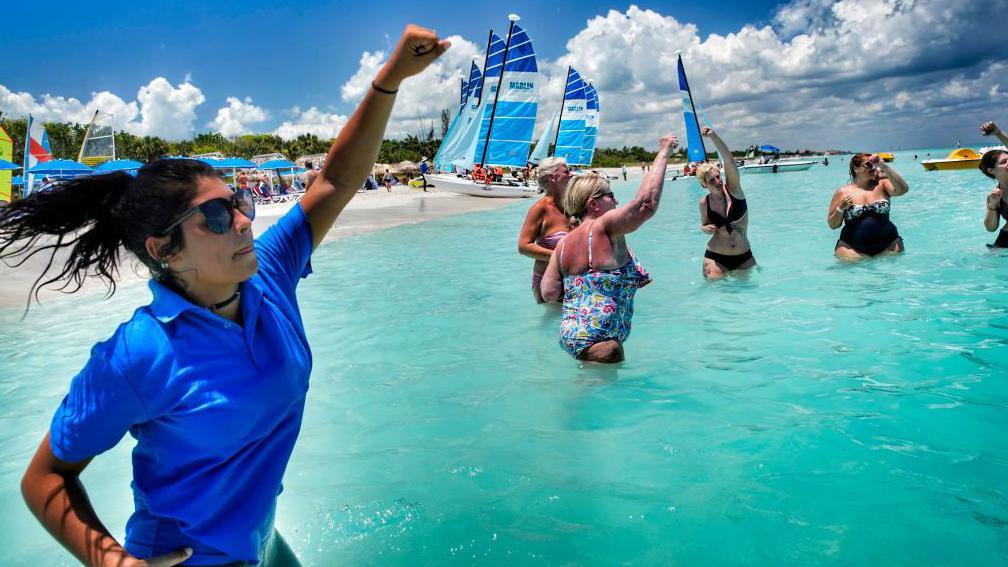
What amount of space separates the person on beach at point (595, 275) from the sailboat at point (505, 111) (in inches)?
1217

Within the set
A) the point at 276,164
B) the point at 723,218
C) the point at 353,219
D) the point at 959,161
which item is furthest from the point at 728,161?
the point at 276,164

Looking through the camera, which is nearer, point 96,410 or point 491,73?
point 96,410

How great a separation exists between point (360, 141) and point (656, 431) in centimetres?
268

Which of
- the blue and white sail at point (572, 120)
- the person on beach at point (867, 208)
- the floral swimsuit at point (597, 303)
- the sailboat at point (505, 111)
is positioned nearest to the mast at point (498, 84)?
the sailboat at point (505, 111)

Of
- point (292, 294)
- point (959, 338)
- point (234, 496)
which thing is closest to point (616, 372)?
point (959, 338)

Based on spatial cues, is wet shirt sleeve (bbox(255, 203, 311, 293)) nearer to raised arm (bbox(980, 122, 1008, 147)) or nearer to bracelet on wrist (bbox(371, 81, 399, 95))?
bracelet on wrist (bbox(371, 81, 399, 95))

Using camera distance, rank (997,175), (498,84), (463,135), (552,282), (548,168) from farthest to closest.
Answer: (463,135) < (498,84) < (997,175) < (548,168) < (552,282)

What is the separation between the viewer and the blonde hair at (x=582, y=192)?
4.48 meters

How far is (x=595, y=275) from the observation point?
4270mm

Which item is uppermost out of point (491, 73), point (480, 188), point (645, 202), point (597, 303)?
point (491, 73)

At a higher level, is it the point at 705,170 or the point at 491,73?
the point at 491,73

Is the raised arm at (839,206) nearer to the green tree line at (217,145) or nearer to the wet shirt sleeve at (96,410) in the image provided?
the wet shirt sleeve at (96,410)

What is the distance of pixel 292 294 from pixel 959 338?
534 centimetres

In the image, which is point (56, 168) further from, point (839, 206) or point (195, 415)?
point (195, 415)
